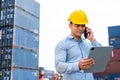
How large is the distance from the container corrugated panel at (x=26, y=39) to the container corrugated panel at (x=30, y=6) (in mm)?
2219

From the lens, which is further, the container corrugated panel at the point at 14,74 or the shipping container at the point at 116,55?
the shipping container at the point at 116,55

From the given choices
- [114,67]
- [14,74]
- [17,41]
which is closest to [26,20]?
[17,41]

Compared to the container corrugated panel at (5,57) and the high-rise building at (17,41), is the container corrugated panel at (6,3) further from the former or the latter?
the container corrugated panel at (5,57)

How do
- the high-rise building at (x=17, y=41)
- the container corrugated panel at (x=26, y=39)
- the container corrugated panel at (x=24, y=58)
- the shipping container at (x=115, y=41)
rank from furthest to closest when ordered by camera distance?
the shipping container at (x=115, y=41) → the container corrugated panel at (x=26, y=39) → the container corrugated panel at (x=24, y=58) → the high-rise building at (x=17, y=41)

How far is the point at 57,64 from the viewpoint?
2926 millimetres

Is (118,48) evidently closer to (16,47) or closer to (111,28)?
(111,28)

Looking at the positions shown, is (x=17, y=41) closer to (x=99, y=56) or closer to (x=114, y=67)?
(x=114, y=67)

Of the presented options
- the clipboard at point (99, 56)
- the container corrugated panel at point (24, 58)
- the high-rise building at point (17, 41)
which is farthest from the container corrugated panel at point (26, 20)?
the clipboard at point (99, 56)

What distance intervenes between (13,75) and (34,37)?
5388 mm

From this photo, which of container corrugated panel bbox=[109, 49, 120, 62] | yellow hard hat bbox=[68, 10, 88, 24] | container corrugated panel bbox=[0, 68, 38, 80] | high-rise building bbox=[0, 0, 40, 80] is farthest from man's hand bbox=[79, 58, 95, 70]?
container corrugated panel bbox=[109, 49, 120, 62]

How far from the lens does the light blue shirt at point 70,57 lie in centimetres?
286

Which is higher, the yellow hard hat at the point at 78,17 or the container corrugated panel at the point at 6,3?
the container corrugated panel at the point at 6,3

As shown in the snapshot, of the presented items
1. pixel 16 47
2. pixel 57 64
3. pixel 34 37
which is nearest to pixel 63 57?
pixel 57 64

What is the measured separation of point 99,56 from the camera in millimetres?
2834
